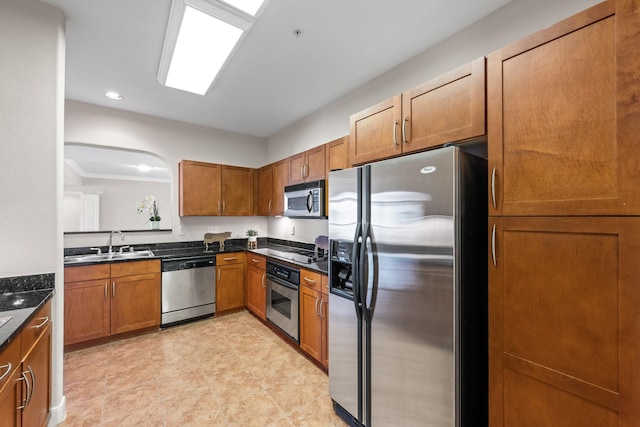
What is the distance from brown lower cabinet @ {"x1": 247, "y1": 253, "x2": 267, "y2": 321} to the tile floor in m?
0.40

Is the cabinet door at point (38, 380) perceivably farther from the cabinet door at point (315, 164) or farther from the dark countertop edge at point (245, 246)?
the cabinet door at point (315, 164)

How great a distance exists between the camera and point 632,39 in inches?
36.7

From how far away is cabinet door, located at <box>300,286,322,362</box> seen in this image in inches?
98.0

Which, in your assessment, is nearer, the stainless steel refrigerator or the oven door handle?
the stainless steel refrigerator

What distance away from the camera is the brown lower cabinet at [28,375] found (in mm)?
1106

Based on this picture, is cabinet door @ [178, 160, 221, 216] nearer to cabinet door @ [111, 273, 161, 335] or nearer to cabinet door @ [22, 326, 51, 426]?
cabinet door @ [111, 273, 161, 335]

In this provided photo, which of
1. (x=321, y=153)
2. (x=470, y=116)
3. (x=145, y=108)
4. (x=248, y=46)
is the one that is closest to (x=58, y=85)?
(x=248, y=46)

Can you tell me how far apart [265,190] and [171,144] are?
1484 millimetres

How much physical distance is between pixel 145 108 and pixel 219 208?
5.20 ft

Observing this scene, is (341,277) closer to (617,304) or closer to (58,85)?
(617,304)

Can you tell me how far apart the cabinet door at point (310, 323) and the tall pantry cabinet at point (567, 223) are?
4.84 feet

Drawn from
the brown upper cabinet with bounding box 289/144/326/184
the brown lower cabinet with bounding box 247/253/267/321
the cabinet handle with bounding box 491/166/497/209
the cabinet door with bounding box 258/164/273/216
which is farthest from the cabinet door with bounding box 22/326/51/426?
the cabinet door with bounding box 258/164/273/216

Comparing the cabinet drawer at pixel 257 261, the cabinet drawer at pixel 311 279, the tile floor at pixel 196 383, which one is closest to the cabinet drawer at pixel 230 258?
the cabinet drawer at pixel 257 261

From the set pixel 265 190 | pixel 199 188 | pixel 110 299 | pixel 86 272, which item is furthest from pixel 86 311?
pixel 265 190
